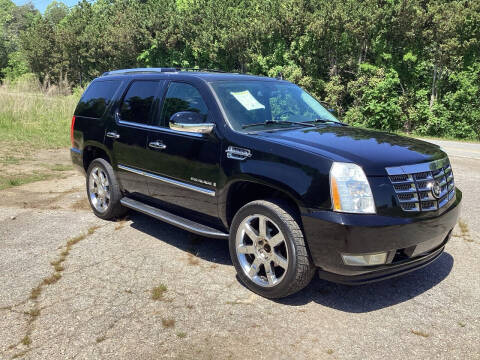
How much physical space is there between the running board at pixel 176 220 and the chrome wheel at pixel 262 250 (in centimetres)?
29

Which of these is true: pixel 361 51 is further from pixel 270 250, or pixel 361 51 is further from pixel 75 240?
pixel 270 250

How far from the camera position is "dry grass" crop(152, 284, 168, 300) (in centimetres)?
356

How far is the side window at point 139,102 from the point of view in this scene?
4.81 meters

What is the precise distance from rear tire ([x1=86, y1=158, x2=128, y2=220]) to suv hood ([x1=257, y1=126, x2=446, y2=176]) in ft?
7.97

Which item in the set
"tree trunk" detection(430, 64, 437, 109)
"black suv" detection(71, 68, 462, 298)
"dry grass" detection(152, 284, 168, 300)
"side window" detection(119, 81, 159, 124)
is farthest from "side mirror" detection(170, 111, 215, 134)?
"tree trunk" detection(430, 64, 437, 109)

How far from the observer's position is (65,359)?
2.74 metres

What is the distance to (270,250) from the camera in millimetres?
3539

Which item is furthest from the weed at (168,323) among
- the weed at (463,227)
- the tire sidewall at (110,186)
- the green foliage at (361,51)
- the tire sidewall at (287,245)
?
the green foliage at (361,51)

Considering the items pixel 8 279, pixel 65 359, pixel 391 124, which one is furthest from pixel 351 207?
pixel 391 124

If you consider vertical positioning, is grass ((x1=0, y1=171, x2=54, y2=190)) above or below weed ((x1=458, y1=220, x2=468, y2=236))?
below

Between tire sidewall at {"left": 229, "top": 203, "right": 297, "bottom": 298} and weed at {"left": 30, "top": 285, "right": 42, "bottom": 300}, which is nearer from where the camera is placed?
tire sidewall at {"left": 229, "top": 203, "right": 297, "bottom": 298}

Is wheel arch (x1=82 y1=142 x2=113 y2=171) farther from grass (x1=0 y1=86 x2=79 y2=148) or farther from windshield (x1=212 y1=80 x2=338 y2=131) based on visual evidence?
grass (x1=0 y1=86 x2=79 y2=148)

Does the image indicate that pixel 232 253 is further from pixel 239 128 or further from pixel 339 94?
pixel 339 94

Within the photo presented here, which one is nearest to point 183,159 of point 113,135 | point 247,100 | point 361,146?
point 247,100
